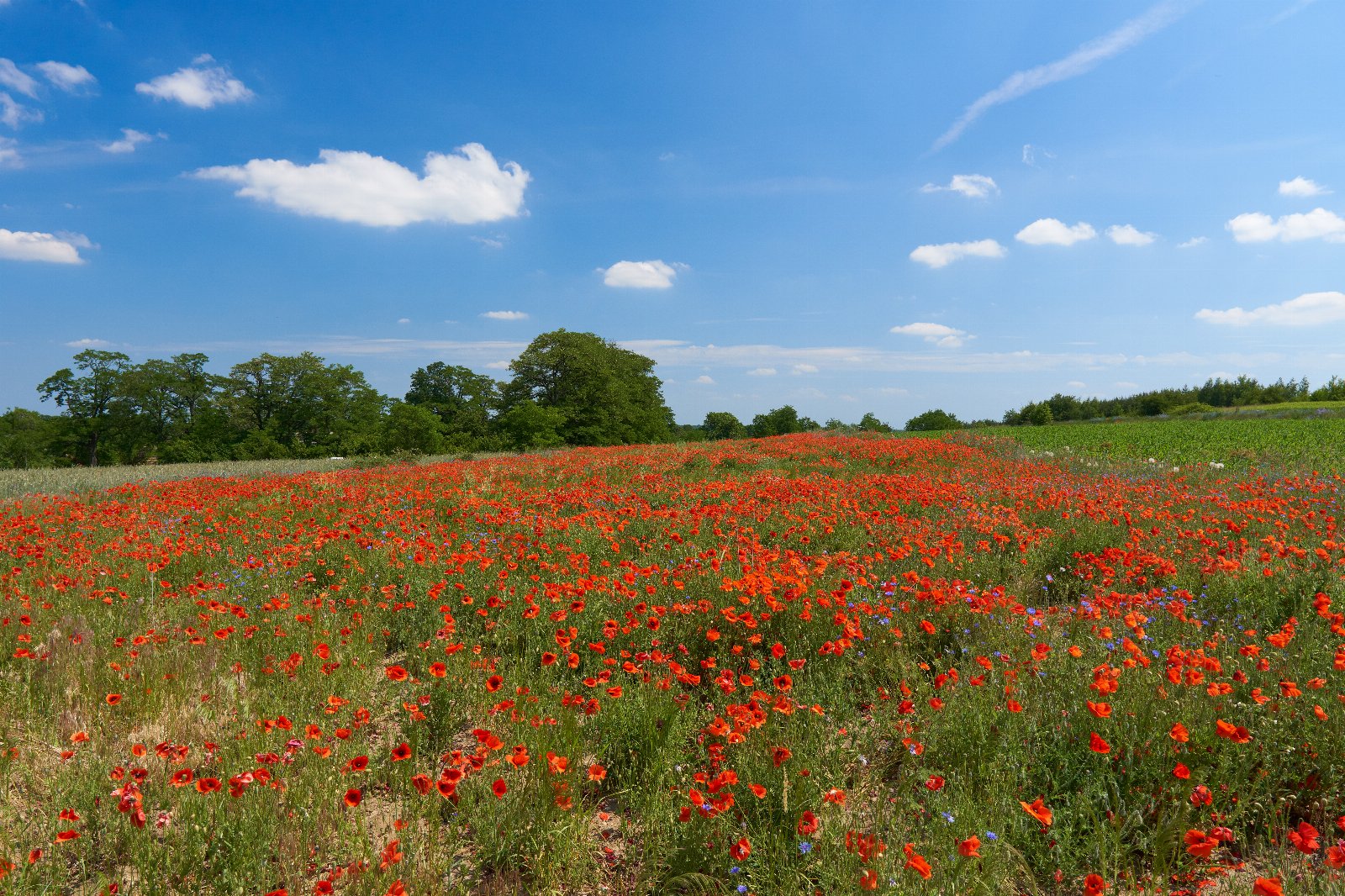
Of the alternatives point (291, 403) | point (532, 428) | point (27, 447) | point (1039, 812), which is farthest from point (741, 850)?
point (27, 447)

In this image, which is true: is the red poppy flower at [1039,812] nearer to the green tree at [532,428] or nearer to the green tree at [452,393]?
the green tree at [532,428]

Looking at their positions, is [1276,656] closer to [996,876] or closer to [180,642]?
[996,876]

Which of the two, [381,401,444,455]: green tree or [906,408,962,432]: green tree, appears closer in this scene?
[381,401,444,455]: green tree

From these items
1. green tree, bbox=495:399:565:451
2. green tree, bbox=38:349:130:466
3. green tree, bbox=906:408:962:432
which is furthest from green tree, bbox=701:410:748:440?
green tree, bbox=38:349:130:466

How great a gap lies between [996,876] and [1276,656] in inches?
104

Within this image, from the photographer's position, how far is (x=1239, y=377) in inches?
3068

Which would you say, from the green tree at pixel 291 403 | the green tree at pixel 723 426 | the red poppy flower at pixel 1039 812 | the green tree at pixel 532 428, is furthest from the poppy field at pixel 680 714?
the green tree at pixel 723 426

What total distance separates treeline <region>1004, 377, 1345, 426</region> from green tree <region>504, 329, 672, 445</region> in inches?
1954

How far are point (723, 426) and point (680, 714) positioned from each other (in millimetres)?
70619

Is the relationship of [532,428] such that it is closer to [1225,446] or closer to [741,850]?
[1225,446]

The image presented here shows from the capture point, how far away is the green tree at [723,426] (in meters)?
71.9

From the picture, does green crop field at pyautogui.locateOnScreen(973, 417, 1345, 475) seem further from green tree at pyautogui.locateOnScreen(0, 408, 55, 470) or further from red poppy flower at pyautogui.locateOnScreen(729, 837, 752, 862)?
green tree at pyautogui.locateOnScreen(0, 408, 55, 470)

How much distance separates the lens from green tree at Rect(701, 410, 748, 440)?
71938 millimetres

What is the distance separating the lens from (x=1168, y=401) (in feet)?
246
